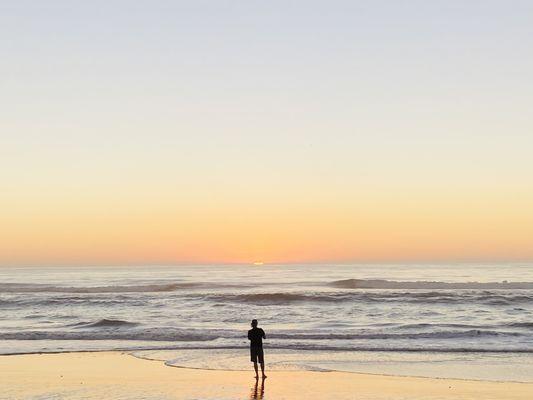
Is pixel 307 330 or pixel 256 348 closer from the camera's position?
pixel 256 348

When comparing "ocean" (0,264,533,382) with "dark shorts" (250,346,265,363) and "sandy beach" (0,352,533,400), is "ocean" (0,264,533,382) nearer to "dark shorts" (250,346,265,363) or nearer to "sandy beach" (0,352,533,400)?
"sandy beach" (0,352,533,400)

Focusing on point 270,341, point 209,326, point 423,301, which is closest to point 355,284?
point 423,301

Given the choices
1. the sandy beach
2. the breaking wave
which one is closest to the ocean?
the sandy beach

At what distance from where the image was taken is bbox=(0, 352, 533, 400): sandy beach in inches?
588

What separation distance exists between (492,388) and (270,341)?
35.9 ft

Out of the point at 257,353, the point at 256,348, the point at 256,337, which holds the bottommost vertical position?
the point at 257,353

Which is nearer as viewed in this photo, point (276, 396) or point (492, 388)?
point (276, 396)

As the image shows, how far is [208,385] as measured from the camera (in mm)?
16266

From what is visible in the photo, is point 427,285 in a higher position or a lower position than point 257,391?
higher

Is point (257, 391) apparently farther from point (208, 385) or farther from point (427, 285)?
point (427, 285)

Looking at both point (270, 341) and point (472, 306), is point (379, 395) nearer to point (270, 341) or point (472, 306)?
point (270, 341)

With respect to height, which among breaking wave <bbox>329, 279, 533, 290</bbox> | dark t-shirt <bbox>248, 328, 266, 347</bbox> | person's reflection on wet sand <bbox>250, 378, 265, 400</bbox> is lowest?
person's reflection on wet sand <bbox>250, 378, 265, 400</bbox>

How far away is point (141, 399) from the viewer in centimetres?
1445

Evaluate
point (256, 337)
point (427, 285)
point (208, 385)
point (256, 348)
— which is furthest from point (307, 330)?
point (427, 285)
